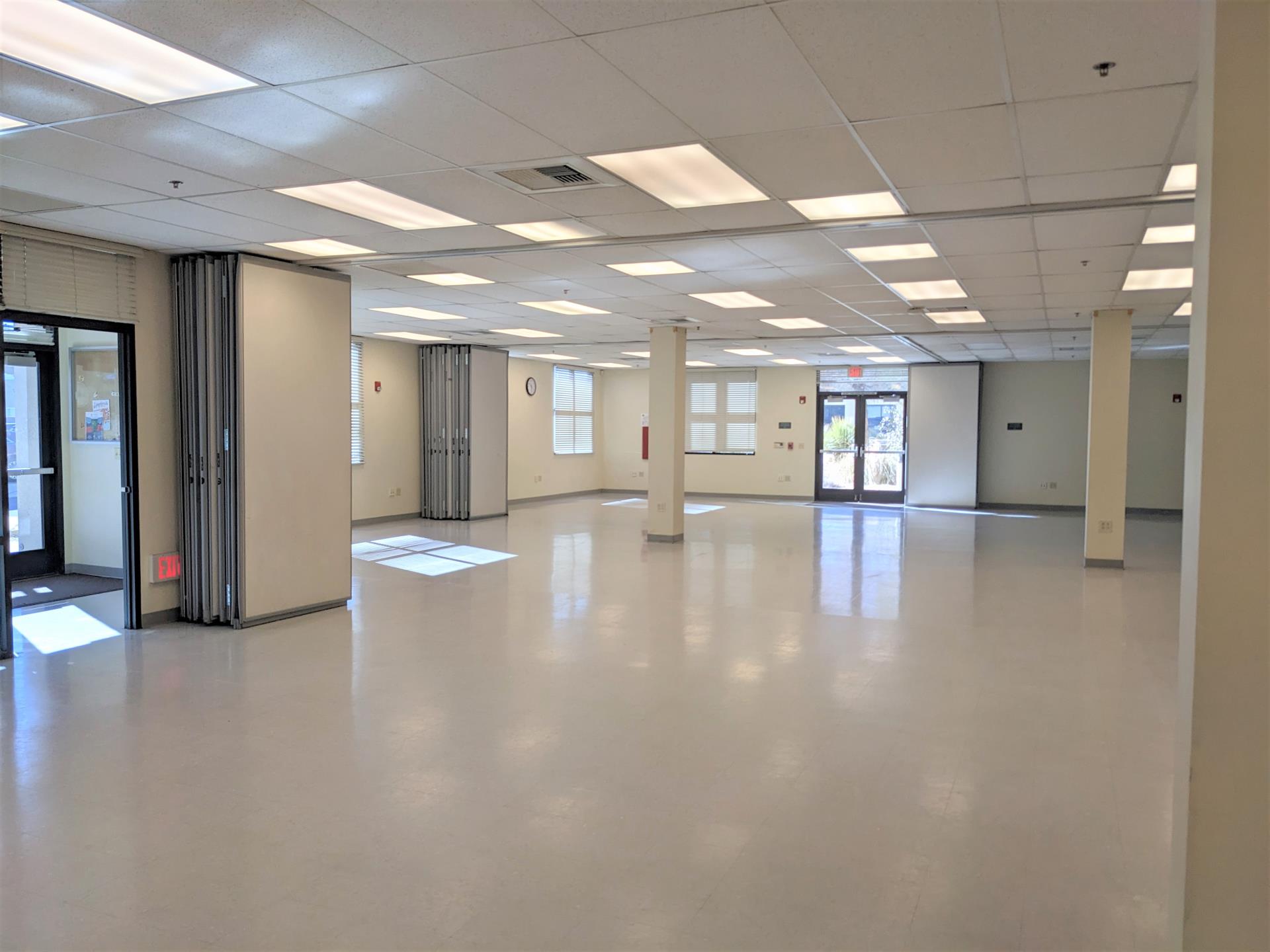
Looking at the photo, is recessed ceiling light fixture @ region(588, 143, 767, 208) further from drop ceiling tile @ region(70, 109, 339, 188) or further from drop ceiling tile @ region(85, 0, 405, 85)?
drop ceiling tile @ region(70, 109, 339, 188)

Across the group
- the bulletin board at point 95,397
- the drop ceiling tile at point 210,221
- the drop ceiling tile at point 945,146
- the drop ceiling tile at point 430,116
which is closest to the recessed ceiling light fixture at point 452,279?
the drop ceiling tile at point 210,221

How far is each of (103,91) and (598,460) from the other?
18115 mm

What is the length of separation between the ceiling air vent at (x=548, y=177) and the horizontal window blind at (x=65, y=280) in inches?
151

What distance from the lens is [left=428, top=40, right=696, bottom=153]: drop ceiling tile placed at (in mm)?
3543

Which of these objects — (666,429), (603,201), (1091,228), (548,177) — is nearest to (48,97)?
(548,177)

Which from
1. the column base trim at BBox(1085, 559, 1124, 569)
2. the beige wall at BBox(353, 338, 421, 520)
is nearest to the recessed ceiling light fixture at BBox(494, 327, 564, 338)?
the beige wall at BBox(353, 338, 421, 520)

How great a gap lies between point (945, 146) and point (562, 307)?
6.67m

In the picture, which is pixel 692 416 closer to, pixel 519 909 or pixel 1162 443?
pixel 1162 443

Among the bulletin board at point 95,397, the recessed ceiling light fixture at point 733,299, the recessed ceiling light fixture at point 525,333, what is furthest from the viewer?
the recessed ceiling light fixture at point 525,333

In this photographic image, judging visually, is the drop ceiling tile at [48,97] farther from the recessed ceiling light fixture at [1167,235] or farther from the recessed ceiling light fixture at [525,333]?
the recessed ceiling light fixture at [525,333]

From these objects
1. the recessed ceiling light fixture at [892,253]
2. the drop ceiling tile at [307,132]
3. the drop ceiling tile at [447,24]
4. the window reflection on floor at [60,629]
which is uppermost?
the drop ceiling tile at [447,24]

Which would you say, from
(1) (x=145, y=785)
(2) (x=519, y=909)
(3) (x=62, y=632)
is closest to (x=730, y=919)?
(2) (x=519, y=909)

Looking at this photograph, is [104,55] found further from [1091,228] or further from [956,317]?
[956,317]

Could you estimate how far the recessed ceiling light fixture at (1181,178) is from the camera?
4.84 meters
